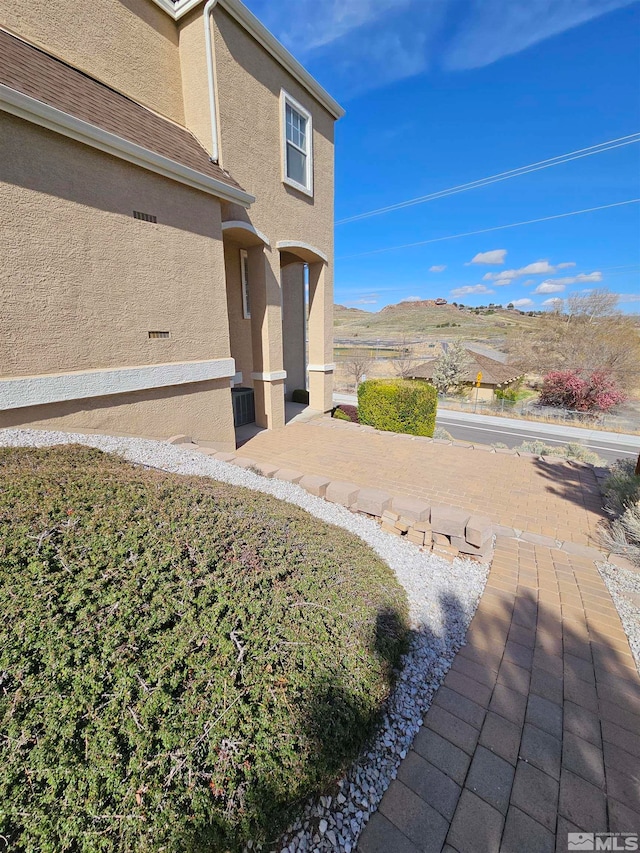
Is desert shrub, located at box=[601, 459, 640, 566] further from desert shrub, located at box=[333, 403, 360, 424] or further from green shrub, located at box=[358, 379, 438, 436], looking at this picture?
desert shrub, located at box=[333, 403, 360, 424]

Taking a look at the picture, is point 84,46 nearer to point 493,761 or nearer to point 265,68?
point 265,68

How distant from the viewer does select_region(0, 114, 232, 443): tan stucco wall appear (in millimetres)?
4137

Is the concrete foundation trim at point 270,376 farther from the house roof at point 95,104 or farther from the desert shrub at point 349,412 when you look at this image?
the house roof at point 95,104

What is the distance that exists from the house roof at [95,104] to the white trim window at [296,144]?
8.30 ft

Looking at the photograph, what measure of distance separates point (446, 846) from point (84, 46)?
9963 millimetres

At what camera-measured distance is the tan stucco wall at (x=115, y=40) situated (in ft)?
16.7

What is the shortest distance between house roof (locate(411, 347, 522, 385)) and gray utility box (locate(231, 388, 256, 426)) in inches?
939

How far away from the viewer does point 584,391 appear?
79.5ft

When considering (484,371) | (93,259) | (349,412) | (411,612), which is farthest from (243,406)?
(484,371)

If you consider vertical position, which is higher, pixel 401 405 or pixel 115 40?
pixel 115 40

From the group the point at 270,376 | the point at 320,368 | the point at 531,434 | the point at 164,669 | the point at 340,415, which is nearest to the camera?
the point at 164,669

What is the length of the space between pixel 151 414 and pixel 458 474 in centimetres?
546

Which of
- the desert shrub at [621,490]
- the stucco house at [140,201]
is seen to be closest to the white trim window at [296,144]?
the stucco house at [140,201]

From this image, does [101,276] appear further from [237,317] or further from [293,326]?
[293,326]
